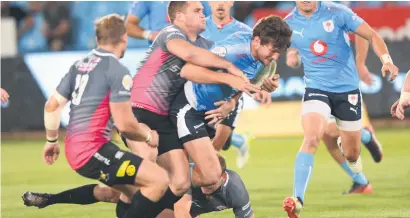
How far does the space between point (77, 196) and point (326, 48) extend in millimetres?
3018

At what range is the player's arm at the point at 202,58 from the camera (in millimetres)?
7867

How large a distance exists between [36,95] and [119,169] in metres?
11.3

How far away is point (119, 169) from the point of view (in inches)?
291

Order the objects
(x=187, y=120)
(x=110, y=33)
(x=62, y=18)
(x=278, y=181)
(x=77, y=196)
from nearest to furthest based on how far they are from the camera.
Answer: (x=110, y=33)
(x=187, y=120)
(x=77, y=196)
(x=278, y=181)
(x=62, y=18)

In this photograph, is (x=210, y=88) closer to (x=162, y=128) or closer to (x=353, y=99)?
(x=162, y=128)

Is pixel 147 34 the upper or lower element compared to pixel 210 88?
lower

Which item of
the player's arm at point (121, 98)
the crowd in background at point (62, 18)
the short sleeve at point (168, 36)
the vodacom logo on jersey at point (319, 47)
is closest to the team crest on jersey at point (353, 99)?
the vodacom logo on jersey at point (319, 47)

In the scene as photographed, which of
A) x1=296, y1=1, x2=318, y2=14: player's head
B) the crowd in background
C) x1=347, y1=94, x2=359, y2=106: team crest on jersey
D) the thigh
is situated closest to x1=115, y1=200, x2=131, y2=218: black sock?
the thigh

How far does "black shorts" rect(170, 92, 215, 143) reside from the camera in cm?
829

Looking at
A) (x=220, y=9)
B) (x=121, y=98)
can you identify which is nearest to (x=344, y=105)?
(x=220, y=9)

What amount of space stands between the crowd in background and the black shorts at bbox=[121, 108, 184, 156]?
11764 mm

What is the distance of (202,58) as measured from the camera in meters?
7.87

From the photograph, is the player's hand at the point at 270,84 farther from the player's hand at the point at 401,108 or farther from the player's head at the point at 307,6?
the player's head at the point at 307,6

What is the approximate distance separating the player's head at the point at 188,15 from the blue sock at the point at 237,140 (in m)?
5.49
